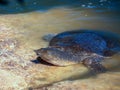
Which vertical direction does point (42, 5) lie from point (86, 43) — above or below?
above

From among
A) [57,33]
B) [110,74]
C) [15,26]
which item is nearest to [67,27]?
[57,33]

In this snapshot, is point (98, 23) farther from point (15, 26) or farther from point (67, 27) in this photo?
point (15, 26)

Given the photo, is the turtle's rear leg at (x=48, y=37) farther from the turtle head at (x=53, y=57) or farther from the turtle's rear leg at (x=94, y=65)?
the turtle's rear leg at (x=94, y=65)

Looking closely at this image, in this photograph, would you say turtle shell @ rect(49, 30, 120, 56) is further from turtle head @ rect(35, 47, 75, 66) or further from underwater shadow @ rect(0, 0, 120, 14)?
underwater shadow @ rect(0, 0, 120, 14)

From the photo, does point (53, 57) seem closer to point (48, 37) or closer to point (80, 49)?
point (80, 49)

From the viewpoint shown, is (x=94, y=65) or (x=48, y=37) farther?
(x=48, y=37)

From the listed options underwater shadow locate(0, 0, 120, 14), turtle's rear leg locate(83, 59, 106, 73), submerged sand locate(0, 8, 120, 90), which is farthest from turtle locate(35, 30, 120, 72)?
underwater shadow locate(0, 0, 120, 14)

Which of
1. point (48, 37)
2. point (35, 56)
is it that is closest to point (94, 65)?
point (35, 56)
